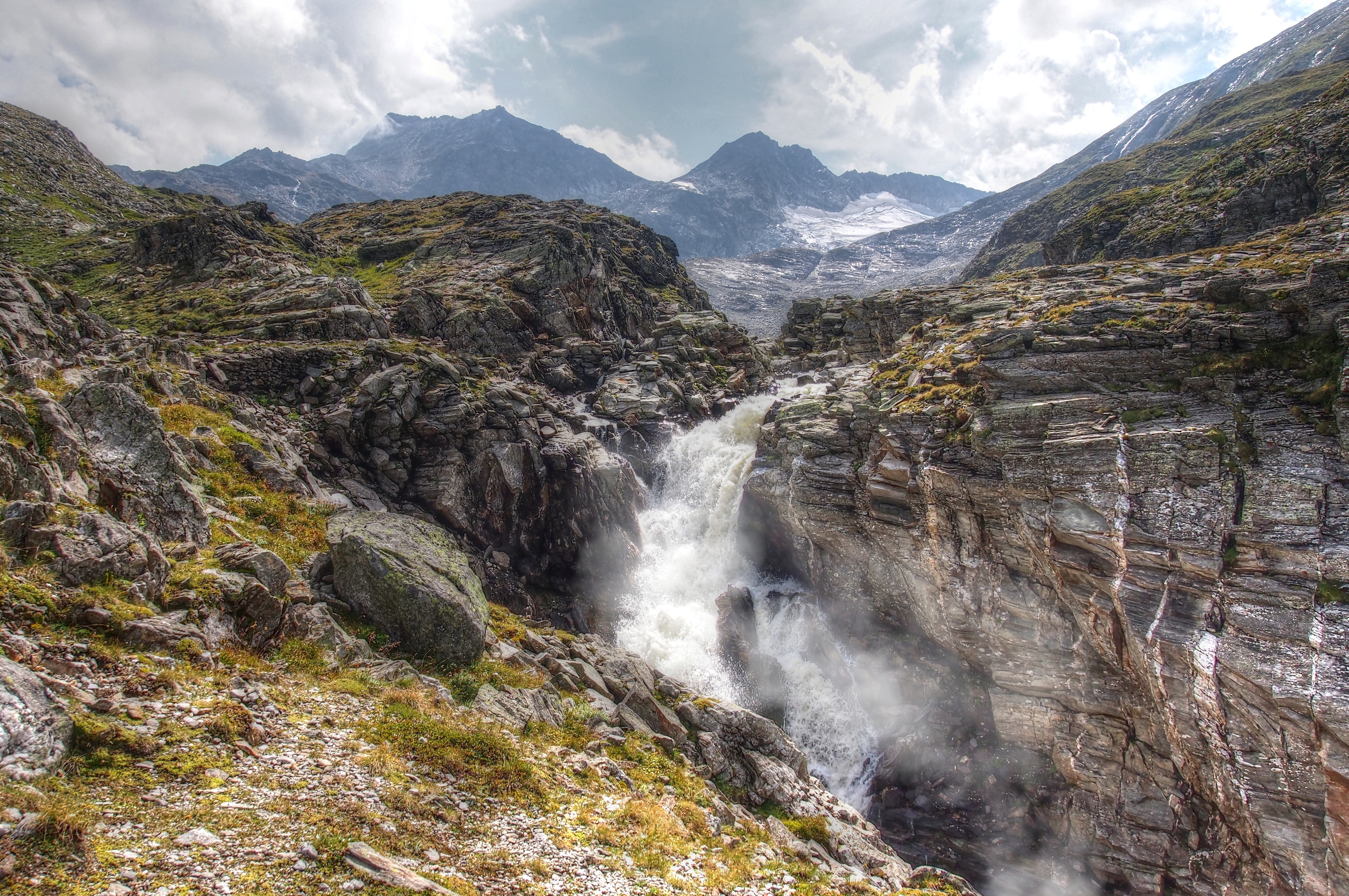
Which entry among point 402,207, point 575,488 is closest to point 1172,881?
point 575,488

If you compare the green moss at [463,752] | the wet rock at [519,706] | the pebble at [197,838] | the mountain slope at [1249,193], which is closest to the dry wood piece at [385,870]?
the pebble at [197,838]

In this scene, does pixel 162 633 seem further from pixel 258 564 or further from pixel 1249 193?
pixel 1249 193

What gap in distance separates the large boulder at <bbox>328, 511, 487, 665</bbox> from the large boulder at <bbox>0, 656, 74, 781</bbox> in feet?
25.6

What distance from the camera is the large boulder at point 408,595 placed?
591 inches

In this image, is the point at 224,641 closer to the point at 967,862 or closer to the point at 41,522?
the point at 41,522

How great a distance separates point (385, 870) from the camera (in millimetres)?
7281

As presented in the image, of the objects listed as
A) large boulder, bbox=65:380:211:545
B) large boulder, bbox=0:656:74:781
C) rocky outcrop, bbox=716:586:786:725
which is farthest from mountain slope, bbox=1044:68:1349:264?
large boulder, bbox=65:380:211:545

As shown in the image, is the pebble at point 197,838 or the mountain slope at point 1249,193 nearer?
the pebble at point 197,838

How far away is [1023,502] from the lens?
882 inches

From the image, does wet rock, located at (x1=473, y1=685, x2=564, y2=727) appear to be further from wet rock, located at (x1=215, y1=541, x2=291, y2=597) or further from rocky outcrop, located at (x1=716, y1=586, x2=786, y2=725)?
rocky outcrop, located at (x1=716, y1=586, x2=786, y2=725)

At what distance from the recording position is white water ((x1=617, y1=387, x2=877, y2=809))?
2716cm

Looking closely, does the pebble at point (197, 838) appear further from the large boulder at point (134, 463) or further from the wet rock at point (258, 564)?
the large boulder at point (134, 463)

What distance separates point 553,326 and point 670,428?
2031cm

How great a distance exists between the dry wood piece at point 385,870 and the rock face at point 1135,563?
22683mm
